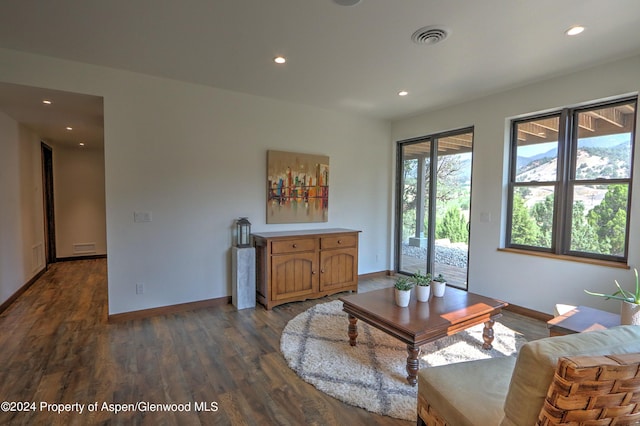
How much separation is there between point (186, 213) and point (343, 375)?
257 centimetres

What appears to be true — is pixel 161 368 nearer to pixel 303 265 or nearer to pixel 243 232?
pixel 243 232

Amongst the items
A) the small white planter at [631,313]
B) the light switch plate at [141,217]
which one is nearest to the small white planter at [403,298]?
the small white planter at [631,313]

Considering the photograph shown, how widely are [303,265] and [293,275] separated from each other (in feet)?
0.62

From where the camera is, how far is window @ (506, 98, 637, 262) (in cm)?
305

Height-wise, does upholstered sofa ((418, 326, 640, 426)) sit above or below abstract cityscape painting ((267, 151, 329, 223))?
below

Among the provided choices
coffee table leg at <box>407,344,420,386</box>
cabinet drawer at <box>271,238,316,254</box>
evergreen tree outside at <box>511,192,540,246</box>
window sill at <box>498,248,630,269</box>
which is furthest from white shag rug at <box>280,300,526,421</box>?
evergreen tree outside at <box>511,192,540,246</box>

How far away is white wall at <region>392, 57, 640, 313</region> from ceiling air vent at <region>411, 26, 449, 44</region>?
1.78 metres

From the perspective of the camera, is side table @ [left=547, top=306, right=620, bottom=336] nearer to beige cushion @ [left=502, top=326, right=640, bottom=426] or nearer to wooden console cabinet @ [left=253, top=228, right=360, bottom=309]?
beige cushion @ [left=502, top=326, right=640, bottom=426]

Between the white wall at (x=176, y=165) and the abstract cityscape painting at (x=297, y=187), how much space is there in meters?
0.13

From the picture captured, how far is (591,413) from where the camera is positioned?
955mm

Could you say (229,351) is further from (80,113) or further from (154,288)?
(80,113)

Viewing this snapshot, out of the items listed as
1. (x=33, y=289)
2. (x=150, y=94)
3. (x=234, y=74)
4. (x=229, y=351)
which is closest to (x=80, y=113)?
(x=150, y=94)

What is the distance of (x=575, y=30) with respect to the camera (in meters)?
2.43

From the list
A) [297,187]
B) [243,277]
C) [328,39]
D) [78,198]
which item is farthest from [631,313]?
[78,198]
